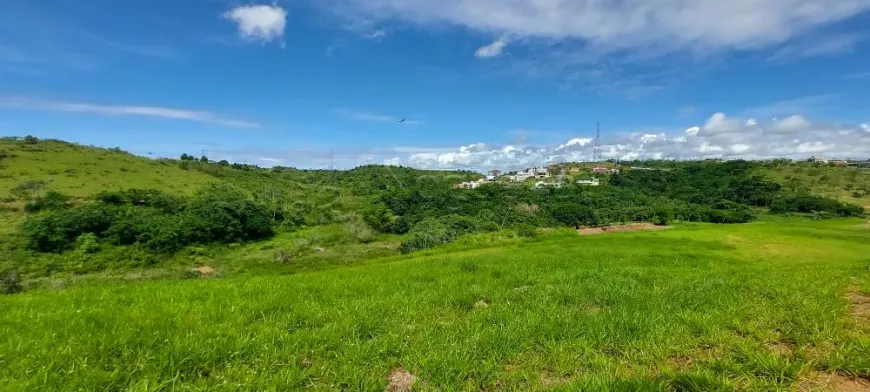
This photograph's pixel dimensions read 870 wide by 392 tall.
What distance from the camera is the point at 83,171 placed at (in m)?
102

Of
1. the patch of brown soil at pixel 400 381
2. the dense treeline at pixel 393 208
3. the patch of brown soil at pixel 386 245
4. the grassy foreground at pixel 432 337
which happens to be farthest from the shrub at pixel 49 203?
the patch of brown soil at pixel 400 381

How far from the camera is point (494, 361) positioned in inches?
184

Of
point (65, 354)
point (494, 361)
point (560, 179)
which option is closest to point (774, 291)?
point (494, 361)

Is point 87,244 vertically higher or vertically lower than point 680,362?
lower

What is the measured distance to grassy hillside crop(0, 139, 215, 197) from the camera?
3570 inches

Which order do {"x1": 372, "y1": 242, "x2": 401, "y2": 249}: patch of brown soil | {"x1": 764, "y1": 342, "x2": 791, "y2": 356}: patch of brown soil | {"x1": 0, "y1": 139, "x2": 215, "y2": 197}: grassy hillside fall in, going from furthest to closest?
{"x1": 0, "y1": 139, "x2": 215, "y2": 197}: grassy hillside → {"x1": 372, "y1": 242, "x2": 401, "y2": 249}: patch of brown soil → {"x1": 764, "y1": 342, "x2": 791, "y2": 356}: patch of brown soil

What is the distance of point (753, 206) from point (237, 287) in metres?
147

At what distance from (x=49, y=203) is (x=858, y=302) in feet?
359

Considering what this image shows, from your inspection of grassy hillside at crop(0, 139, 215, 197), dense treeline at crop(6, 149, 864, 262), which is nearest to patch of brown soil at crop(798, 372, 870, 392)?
dense treeline at crop(6, 149, 864, 262)

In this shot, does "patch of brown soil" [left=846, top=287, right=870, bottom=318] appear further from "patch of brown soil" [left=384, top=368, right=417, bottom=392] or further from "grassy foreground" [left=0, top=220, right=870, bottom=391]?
"patch of brown soil" [left=384, top=368, right=417, bottom=392]

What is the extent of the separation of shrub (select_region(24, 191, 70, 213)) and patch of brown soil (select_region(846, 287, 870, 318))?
4164 inches

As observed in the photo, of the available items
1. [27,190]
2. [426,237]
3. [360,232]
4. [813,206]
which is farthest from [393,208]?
[813,206]

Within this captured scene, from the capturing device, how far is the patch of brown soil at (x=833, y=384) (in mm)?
4066

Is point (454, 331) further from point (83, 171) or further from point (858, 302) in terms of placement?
point (83, 171)
